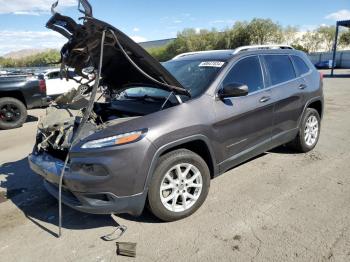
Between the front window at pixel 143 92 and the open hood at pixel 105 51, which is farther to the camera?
the front window at pixel 143 92

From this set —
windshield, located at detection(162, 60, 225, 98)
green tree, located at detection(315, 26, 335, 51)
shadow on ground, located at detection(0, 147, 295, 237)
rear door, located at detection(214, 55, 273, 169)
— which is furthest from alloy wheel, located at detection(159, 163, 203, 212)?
green tree, located at detection(315, 26, 335, 51)

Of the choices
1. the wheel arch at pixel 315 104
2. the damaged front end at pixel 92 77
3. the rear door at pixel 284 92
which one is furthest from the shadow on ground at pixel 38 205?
the wheel arch at pixel 315 104

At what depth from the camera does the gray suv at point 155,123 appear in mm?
3297

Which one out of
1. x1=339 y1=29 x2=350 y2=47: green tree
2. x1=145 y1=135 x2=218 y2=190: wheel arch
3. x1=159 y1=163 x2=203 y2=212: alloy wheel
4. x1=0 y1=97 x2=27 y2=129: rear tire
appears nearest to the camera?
x1=145 y1=135 x2=218 y2=190: wheel arch

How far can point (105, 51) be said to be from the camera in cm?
384

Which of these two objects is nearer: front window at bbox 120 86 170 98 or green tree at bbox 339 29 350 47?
front window at bbox 120 86 170 98

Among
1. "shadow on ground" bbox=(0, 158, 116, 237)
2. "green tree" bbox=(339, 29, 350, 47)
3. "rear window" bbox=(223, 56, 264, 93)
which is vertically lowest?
"shadow on ground" bbox=(0, 158, 116, 237)

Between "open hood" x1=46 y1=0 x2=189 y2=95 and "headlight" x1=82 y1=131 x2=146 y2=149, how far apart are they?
79cm

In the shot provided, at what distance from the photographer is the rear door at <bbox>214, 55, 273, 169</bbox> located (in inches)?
159

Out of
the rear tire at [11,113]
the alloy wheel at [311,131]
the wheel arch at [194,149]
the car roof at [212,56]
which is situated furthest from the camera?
the rear tire at [11,113]

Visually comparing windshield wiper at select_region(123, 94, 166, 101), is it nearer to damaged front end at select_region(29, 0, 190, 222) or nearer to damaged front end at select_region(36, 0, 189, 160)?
damaged front end at select_region(29, 0, 190, 222)

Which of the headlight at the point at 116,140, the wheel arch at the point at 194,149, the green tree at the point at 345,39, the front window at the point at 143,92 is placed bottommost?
the wheel arch at the point at 194,149

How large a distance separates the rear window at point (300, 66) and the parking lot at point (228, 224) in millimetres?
1448

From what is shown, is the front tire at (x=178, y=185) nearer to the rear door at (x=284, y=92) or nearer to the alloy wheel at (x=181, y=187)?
the alloy wheel at (x=181, y=187)
